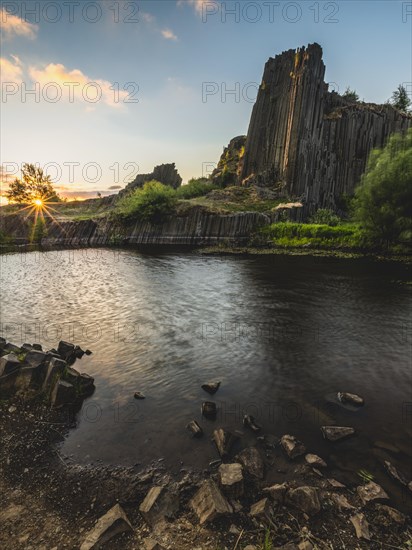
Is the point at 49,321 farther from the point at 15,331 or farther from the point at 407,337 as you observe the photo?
the point at 407,337

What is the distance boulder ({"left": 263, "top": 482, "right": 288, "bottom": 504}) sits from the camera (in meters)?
5.40

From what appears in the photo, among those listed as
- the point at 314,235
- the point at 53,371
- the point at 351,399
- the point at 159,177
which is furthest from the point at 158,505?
the point at 159,177

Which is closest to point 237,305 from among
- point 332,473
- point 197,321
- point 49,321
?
point 197,321

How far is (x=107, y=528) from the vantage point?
4648 millimetres

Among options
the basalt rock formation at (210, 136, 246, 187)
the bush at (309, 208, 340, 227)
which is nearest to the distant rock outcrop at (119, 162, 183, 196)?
the basalt rock formation at (210, 136, 246, 187)

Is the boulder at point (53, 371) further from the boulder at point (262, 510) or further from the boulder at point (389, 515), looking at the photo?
the boulder at point (389, 515)

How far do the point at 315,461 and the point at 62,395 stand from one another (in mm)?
6461

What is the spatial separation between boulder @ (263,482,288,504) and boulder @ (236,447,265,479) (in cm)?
46

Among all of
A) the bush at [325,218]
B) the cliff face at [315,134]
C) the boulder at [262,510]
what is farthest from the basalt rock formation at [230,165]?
the boulder at [262,510]

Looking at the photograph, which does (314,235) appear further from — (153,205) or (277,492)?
(277,492)

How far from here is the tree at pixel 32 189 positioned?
338 feet

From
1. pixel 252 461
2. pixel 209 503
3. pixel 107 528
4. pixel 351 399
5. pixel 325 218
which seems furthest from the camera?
pixel 325 218

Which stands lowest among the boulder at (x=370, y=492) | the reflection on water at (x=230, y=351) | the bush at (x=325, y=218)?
the reflection on water at (x=230, y=351)

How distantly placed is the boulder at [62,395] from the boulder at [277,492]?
5.63 m
